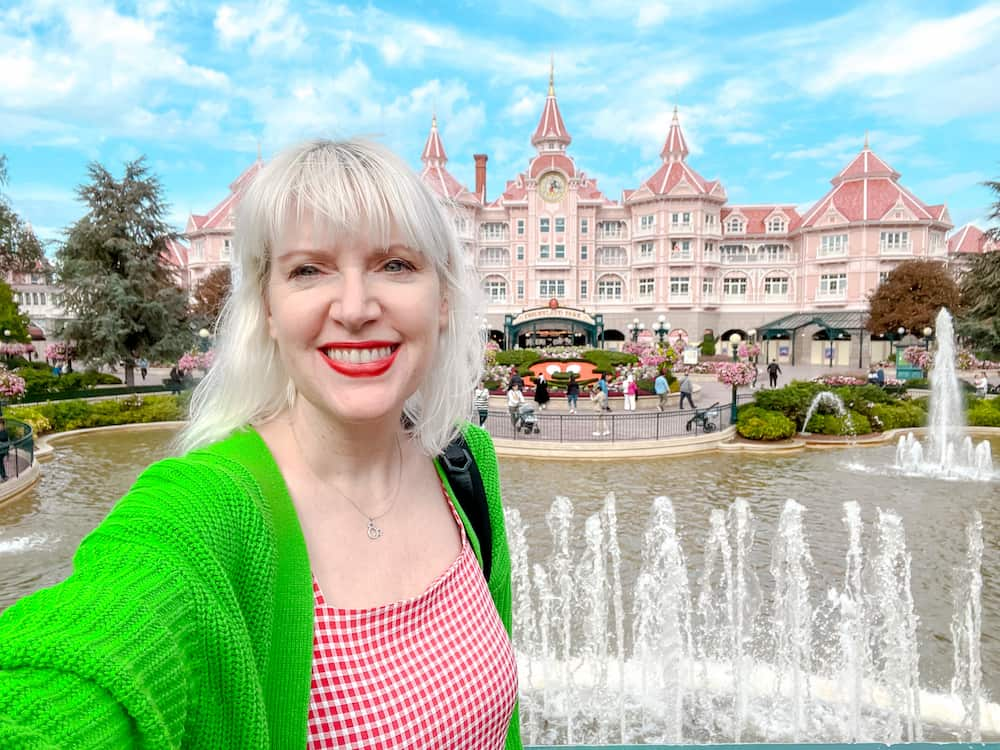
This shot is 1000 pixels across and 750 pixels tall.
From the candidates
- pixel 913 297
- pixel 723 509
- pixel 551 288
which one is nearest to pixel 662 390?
pixel 723 509

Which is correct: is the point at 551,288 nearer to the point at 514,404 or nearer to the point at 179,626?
the point at 514,404

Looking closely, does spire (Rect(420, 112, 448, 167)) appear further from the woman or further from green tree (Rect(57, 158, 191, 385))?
the woman

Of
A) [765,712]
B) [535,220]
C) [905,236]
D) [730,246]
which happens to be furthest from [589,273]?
[765,712]

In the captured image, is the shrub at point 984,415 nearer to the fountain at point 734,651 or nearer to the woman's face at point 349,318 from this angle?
the fountain at point 734,651

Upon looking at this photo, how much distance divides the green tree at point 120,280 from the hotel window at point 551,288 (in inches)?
1215

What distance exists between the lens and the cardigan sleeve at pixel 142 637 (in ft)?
2.62

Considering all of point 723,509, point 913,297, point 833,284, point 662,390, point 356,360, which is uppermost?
point 833,284

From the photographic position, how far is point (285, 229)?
55.6 inches

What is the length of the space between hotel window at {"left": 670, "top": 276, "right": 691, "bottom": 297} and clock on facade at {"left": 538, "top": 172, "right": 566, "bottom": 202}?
1168 centimetres

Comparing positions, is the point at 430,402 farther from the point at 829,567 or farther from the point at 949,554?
the point at 949,554

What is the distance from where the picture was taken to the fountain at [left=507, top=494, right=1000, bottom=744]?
5613mm

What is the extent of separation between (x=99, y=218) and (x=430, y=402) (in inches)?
1339

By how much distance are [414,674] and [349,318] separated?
782mm

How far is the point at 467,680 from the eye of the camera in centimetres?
149
